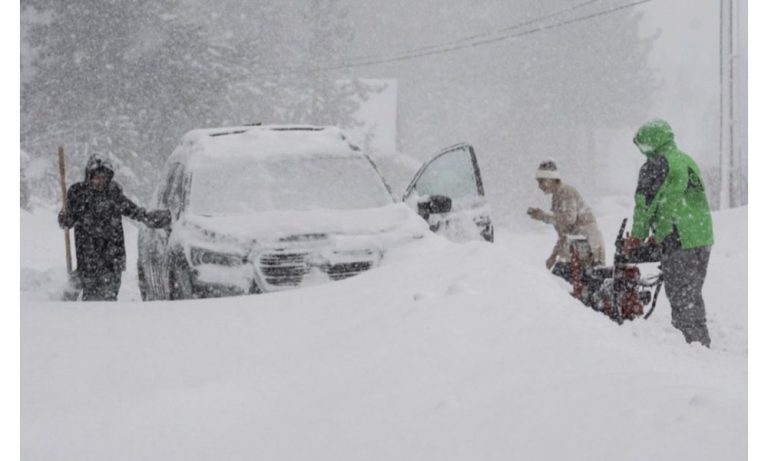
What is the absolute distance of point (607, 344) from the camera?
3.84m

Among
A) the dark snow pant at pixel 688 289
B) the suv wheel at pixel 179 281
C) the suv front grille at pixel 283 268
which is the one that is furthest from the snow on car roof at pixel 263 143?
the dark snow pant at pixel 688 289

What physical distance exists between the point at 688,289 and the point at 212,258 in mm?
3059

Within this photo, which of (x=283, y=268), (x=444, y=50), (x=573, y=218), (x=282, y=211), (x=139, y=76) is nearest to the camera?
(x=283, y=268)

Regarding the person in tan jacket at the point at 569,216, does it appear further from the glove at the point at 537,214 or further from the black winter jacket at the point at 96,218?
the black winter jacket at the point at 96,218

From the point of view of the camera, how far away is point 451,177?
25.3 feet

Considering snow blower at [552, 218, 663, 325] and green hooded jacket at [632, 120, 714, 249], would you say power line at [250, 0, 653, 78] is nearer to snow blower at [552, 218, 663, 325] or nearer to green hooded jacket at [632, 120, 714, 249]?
Answer: snow blower at [552, 218, 663, 325]

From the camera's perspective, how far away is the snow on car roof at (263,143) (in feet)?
22.1

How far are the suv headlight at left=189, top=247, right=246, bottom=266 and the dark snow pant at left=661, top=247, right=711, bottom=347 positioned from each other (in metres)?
2.79

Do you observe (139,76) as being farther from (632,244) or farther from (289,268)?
(632,244)

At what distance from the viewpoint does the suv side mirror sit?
677 centimetres

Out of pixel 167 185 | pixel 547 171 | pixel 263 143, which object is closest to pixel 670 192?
pixel 547 171

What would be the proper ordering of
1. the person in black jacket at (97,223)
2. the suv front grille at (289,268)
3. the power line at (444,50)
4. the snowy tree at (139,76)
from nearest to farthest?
the suv front grille at (289,268) < the person in black jacket at (97,223) < the snowy tree at (139,76) < the power line at (444,50)

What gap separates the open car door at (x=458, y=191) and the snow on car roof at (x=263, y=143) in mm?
825
